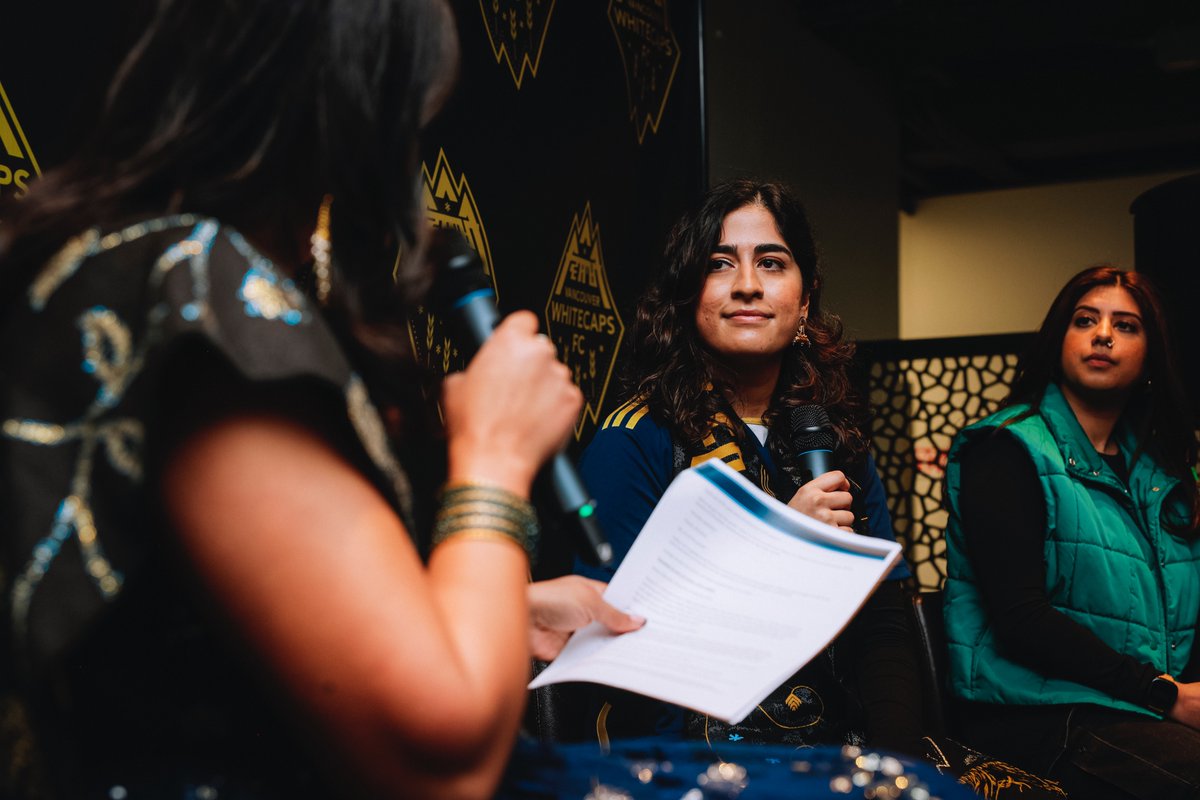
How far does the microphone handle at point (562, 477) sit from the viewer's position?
0.87 meters

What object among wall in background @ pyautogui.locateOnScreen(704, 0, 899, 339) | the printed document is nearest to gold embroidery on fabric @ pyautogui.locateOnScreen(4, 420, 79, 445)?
the printed document

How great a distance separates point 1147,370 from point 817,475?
4.54 ft

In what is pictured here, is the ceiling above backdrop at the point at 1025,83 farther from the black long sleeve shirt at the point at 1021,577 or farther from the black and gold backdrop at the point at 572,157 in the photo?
the black long sleeve shirt at the point at 1021,577

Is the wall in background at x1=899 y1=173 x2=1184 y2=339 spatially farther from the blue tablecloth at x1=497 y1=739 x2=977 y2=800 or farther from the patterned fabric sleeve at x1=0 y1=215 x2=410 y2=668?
the patterned fabric sleeve at x1=0 y1=215 x2=410 y2=668

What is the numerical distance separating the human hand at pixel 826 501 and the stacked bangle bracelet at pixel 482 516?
0.94 metres

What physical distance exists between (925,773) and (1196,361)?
2.97m

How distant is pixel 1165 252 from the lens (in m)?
3.48

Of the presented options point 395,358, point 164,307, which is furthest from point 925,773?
point 164,307

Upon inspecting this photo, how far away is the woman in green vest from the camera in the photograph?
218 cm

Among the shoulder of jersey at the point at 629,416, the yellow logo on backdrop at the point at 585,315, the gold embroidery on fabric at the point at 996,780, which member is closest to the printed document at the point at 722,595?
the shoulder of jersey at the point at 629,416

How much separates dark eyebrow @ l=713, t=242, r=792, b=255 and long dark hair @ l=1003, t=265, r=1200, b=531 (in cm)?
88

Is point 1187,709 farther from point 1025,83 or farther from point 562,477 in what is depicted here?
point 1025,83

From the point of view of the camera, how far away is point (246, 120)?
727mm

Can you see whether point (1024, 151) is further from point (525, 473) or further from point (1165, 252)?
point (525, 473)
